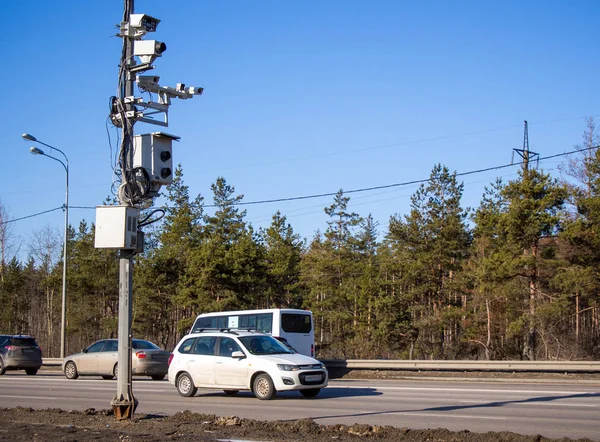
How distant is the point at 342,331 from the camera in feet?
191

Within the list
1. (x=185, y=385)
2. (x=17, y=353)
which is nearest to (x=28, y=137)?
(x=17, y=353)

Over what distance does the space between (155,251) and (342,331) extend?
55.6 feet

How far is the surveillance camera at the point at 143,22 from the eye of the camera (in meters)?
11.8

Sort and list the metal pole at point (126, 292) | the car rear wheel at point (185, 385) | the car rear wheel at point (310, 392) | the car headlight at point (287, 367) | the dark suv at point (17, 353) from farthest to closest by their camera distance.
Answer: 1. the dark suv at point (17, 353)
2. the car rear wheel at point (185, 385)
3. the car rear wheel at point (310, 392)
4. the car headlight at point (287, 367)
5. the metal pole at point (126, 292)

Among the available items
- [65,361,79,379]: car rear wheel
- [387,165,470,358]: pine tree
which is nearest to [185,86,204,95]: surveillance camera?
[65,361,79,379]: car rear wheel

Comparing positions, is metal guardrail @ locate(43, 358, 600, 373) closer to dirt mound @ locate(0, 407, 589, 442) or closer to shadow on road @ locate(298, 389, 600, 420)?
shadow on road @ locate(298, 389, 600, 420)

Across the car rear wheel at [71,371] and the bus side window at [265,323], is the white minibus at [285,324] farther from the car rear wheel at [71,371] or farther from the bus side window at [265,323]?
the car rear wheel at [71,371]

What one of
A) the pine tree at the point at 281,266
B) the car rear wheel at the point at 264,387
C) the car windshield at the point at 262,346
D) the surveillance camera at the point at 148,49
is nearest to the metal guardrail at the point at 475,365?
the car windshield at the point at 262,346

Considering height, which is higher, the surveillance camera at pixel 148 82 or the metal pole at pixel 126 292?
the surveillance camera at pixel 148 82

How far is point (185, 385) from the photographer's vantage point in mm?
17625

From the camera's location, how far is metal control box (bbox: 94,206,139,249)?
37.6 ft

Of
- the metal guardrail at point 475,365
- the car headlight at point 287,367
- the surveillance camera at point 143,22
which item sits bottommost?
the metal guardrail at point 475,365

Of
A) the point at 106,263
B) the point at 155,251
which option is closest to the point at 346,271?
the point at 155,251

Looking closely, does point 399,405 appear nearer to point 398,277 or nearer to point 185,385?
point 185,385
